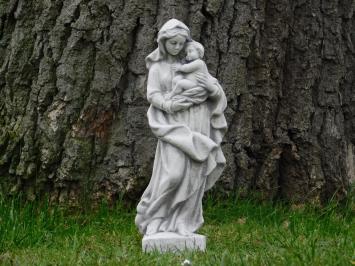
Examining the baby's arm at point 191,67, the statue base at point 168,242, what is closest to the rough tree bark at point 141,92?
the baby's arm at point 191,67

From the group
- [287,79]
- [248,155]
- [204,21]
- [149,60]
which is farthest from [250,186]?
[149,60]

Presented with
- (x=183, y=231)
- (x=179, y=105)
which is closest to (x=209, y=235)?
(x=183, y=231)

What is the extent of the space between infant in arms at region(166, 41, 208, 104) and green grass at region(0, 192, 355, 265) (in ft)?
3.62

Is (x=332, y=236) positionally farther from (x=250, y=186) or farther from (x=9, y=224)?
(x=9, y=224)

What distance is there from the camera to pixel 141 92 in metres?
7.80

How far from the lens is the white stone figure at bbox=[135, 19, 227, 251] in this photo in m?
6.15

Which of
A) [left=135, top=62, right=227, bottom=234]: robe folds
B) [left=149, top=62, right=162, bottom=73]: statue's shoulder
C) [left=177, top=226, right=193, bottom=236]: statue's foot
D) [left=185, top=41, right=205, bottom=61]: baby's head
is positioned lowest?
[left=177, top=226, right=193, bottom=236]: statue's foot

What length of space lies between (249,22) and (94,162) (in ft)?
6.27

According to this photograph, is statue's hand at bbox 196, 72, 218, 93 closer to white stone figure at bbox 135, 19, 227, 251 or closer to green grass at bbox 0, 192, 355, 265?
white stone figure at bbox 135, 19, 227, 251

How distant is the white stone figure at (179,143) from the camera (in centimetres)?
615

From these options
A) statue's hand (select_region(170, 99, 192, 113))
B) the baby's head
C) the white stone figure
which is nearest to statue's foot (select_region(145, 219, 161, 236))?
the white stone figure

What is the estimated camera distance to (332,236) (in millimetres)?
6914

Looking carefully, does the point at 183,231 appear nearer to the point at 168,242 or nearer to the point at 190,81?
the point at 168,242

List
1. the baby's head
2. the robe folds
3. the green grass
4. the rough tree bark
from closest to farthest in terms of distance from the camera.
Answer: the green grass < the robe folds < the baby's head < the rough tree bark
